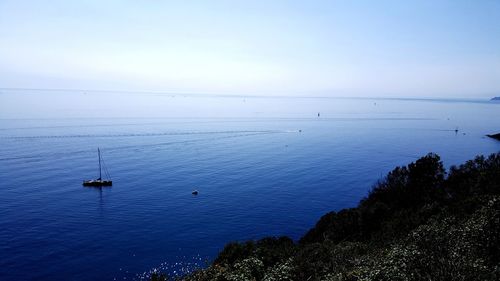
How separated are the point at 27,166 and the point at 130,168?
2825 centimetres

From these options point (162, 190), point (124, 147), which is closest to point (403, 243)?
point (162, 190)

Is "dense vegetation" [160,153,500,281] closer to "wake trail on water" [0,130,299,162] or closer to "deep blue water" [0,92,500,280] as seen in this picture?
"deep blue water" [0,92,500,280]

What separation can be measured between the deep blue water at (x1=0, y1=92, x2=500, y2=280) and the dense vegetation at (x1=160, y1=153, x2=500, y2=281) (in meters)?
15.4

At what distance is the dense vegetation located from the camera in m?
19.2

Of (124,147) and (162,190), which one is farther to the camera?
(124,147)

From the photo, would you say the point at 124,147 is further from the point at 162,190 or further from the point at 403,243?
the point at 403,243

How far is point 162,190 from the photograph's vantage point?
8631 cm

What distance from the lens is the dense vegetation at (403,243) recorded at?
1919 cm

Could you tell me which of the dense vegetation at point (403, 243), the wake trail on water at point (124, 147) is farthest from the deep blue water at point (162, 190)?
the dense vegetation at point (403, 243)

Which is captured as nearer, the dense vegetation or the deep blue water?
the dense vegetation

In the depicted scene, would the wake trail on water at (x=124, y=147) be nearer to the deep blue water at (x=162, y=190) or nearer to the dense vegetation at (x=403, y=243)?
the deep blue water at (x=162, y=190)

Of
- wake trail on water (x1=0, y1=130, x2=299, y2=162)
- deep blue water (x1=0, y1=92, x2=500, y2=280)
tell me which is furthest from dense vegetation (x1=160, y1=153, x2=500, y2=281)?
wake trail on water (x1=0, y1=130, x2=299, y2=162)

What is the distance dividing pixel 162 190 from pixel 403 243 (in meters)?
67.7

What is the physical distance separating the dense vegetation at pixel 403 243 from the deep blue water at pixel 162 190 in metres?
15.4
